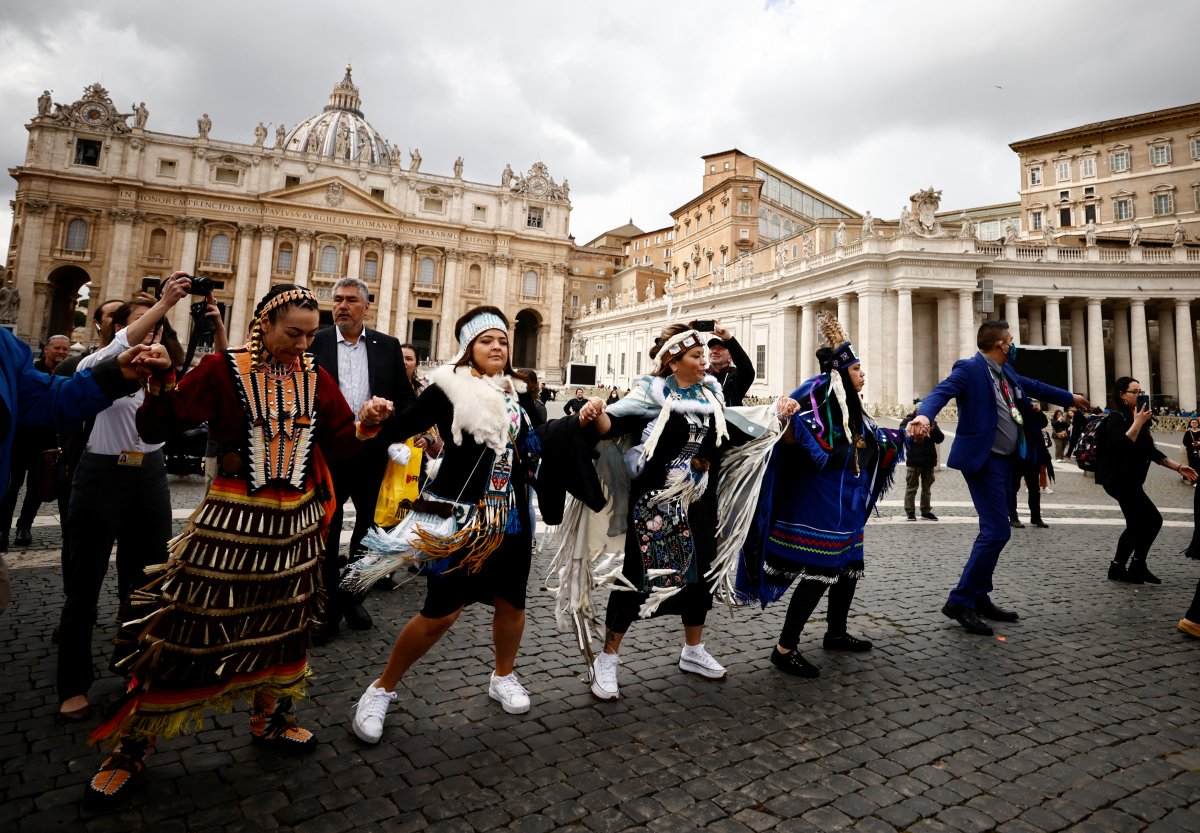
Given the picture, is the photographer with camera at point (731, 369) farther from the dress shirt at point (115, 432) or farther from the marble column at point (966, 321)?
the marble column at point (966, 321)

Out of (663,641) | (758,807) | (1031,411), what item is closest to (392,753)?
(758,807)

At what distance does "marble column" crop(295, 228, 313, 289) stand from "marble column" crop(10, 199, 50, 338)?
721 inches

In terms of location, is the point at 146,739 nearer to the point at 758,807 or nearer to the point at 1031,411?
the point at 758,807

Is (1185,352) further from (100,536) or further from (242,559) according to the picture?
(100,536)

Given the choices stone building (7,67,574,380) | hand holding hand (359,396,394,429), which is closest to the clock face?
stone building (7,67,574,380)

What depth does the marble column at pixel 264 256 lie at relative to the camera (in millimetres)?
50688

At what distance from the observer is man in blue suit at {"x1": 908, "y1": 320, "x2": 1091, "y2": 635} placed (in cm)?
458

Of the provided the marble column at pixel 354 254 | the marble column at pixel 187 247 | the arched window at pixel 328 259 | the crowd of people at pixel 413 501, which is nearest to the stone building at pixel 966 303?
the crowd of people at pixel 413 501

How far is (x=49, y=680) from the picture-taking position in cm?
321

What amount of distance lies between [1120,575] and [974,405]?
3125mm

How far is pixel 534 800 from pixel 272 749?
4.23 ft

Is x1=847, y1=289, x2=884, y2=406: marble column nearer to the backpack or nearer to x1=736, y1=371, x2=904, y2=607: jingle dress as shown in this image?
the backpack

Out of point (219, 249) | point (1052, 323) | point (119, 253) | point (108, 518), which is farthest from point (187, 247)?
point (1052, 323)

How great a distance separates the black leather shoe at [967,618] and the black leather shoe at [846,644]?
3.28 feet
